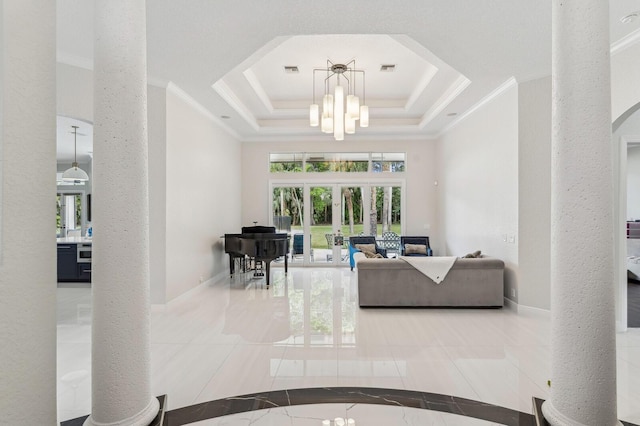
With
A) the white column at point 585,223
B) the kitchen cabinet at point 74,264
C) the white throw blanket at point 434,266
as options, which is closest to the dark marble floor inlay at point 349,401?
the white column at point 585,223

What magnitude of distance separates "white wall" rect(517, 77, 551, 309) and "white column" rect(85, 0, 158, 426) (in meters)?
4.84

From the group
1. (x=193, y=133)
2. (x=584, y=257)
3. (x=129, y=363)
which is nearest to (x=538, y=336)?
(x=584, y=257)

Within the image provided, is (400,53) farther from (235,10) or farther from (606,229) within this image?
(606,229)

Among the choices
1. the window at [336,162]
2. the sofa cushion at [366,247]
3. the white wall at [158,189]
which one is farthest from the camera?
the window at [336,162]

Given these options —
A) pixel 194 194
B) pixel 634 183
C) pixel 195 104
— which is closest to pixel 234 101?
pixel 195 104

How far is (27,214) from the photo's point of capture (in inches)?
64.3

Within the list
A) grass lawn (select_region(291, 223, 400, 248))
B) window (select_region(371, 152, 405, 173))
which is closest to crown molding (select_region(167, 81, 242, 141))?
grass lawn (select_region(291, 223, 400, 248))

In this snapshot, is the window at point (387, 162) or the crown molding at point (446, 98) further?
the window at point (387, 162)

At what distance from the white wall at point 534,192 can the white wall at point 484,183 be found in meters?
0.09

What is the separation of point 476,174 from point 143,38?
5.93 meters

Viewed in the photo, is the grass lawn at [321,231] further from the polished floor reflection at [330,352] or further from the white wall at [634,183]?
the white wall at [634,183]

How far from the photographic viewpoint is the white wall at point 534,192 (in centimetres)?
486

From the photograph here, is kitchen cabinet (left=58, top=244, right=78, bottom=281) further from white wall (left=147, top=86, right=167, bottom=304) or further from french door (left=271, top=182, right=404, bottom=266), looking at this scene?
french door (left=271, top=182, right=404, bottom=266)

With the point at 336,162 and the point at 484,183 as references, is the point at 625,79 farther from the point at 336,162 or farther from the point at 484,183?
the point at 336,162
